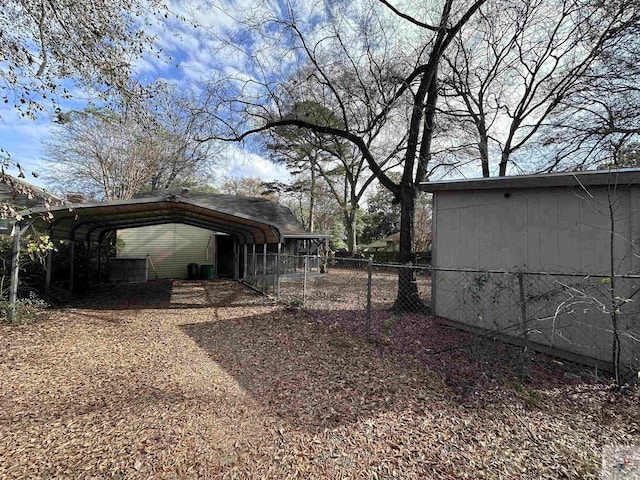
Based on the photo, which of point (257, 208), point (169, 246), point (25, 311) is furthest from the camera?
point (257, 208)

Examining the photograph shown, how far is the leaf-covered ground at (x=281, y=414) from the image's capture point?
2.22 metres

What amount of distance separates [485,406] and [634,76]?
9433 mm

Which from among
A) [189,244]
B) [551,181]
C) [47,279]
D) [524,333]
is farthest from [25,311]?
[189,244]

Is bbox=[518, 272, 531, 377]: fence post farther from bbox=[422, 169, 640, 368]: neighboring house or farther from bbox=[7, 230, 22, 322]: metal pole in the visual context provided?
bbox=[7, 230, 22, 322]: metal pole

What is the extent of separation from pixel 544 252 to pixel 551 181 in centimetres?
106

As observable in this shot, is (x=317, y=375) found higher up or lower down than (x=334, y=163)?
lower down

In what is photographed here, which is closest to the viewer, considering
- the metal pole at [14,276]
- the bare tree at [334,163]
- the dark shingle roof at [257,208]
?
the metal pole at [14,276]

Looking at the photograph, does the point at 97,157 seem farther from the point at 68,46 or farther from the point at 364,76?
the point at 364,76

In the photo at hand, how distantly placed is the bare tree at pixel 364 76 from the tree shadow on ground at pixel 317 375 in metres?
2.89

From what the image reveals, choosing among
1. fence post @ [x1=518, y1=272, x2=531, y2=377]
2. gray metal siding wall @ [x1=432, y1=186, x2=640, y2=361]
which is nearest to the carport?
gray metal siding wall @ [x1=432, y1=186, x2=640, y2=361]

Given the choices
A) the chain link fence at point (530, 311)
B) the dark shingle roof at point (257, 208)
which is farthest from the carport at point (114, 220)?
the chain link fence at point (530, 311)

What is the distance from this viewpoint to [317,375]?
3.77 m

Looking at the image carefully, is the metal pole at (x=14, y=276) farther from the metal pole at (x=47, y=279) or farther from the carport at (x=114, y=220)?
the metal pole at (x=47, y=279)

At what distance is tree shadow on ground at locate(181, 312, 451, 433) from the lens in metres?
2.98
